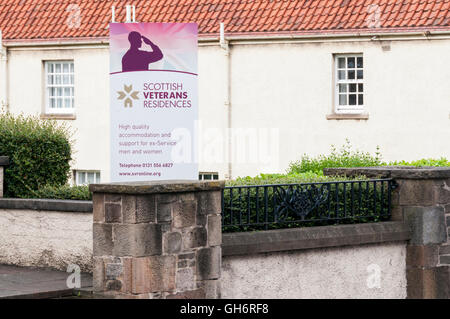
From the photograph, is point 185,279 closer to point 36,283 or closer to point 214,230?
point 214,230

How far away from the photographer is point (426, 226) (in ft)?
45.5

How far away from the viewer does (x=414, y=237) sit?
13945 millimetres

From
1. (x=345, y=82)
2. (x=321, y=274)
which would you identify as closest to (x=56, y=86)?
(x=345, y=82)

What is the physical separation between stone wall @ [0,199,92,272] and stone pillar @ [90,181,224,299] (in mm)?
2006

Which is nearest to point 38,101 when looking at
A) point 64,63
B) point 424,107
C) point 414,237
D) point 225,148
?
point 64,63

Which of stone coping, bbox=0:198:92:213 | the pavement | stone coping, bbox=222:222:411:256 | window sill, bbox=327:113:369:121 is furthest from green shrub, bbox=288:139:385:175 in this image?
the pavement

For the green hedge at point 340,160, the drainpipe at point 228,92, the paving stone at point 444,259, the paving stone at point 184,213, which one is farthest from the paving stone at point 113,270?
the drainpipe at point 228,92

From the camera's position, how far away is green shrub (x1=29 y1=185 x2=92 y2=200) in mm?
13914

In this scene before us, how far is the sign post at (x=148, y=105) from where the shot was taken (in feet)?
46.3

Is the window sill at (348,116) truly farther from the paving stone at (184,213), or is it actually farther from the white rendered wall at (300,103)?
the paving stone at (184,213)

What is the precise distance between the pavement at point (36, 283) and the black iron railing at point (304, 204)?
1819mm

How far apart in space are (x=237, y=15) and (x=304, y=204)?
47.5 feet
